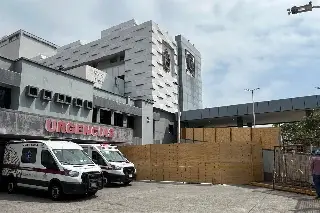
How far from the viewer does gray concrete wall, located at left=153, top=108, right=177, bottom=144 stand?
138 feet

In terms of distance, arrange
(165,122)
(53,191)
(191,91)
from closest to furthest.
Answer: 1. (53,191)
2. (165,122)
3. (191,91)

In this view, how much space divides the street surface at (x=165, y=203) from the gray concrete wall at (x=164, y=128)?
1073 inches

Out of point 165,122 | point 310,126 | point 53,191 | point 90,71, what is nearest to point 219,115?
point 165,122

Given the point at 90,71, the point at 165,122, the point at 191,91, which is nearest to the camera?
the point at 165,122

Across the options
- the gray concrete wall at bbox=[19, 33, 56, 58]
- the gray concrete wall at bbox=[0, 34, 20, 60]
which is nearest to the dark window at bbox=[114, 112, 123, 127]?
the gray concrete wall at bbox=[19, 33, 56, 58]

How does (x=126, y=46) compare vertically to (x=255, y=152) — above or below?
above

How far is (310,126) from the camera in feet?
124

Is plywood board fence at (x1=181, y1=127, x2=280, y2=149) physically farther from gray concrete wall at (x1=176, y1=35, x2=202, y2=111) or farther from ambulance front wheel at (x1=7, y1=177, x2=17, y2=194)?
gray concrete wall at (x1=176, y1=35, x2=202, y2=111)

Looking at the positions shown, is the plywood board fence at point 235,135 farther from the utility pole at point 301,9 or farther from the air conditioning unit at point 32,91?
the air conditioning unit at point 32,91

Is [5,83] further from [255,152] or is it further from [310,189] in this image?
[310,189]

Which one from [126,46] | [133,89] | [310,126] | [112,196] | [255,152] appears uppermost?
[126,46]

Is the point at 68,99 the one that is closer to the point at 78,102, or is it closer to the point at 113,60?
the point at 78,102

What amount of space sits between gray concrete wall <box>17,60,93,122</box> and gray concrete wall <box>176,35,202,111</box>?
39.5 metres

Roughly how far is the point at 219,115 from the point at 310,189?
106ft
